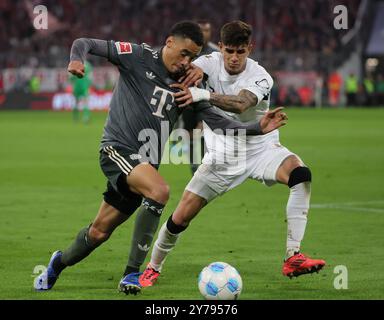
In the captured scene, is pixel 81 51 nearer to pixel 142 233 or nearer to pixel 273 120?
pixel 142 233

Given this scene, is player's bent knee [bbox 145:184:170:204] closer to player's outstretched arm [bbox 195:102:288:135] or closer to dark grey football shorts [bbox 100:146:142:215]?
dark grey football shorts [bbox 100:146:142:215]

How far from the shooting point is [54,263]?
289 inches

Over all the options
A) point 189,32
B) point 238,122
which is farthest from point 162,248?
point 189,32

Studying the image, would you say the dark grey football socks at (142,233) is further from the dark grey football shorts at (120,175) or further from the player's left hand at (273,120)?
the player's left hand at (273,120)

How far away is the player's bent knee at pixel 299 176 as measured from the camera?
771 cm

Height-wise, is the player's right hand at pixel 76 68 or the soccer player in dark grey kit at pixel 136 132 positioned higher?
the player's right hand at pixel 76 68

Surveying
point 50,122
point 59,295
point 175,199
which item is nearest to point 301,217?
point 59,295

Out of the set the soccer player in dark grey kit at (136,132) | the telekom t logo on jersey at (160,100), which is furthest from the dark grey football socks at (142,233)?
the telekom t logo on jersey at (160,100)

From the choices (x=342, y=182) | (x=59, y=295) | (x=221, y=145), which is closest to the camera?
(x=59, y=295)

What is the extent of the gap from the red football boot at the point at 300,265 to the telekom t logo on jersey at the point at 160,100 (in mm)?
1513

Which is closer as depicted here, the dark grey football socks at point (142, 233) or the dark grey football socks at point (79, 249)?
the dark grey football socks at point (142, 233)

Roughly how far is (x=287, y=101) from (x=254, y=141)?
118 ft

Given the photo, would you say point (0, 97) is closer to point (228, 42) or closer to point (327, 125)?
point (327, 125)

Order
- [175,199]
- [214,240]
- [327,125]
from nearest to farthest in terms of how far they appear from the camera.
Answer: [214,240], [175,199], [327,125]
